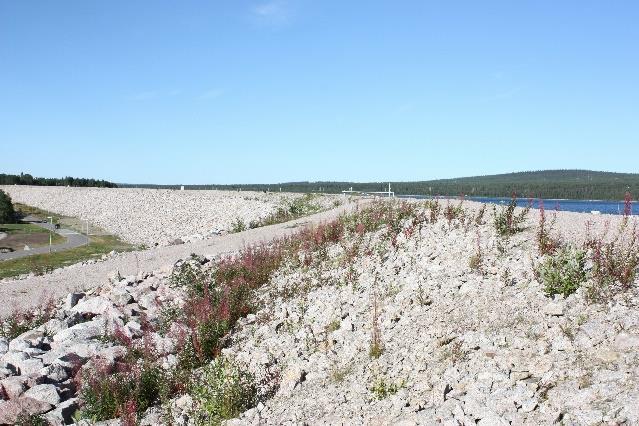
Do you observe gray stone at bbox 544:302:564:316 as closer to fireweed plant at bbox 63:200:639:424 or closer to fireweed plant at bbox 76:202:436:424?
fireweed plant at bbox 63:200:639:424

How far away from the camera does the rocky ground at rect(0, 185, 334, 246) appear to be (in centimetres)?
5578

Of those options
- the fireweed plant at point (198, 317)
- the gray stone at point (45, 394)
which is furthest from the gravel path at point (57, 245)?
the gray stone at point (45, 394)

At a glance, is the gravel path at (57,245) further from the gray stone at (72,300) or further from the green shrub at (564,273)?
the green shrub at (564,273)

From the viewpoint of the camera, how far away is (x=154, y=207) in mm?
73250

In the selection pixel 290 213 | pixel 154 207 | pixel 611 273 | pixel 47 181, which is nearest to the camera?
pixel 611 273

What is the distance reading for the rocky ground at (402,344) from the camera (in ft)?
19.5

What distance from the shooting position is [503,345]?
6910 mm

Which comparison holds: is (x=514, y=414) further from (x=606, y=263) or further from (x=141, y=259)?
(x=141, y=259)

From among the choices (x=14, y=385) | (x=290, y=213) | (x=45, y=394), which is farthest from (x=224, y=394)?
(x=290, y=213)

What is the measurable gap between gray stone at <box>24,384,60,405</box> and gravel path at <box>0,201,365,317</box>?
8.73 m

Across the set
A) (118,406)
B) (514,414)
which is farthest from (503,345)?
(118,406)

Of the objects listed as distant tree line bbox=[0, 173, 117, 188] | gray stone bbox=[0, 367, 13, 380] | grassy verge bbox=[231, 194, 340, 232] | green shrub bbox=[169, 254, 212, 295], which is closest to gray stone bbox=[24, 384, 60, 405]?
gray stone bbox=[0, 367, 13, 380]

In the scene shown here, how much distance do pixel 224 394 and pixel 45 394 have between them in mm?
3789

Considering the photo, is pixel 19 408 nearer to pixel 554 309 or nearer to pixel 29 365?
pixel 29 365
